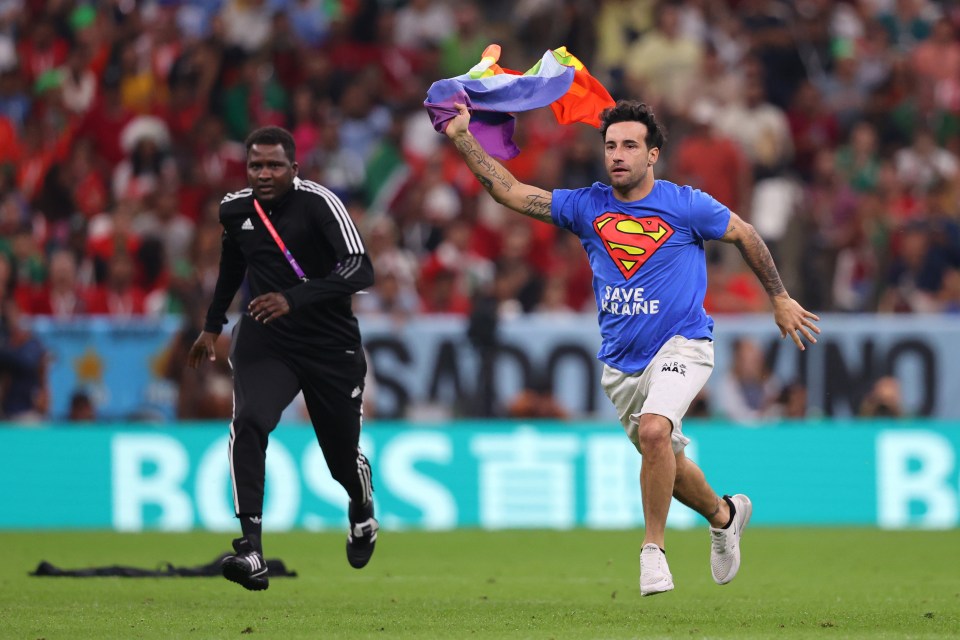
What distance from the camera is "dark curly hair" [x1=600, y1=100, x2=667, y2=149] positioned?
30.4 ft

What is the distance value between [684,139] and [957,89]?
3519mm

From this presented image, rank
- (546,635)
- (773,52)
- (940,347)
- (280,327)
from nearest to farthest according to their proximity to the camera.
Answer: (546,635) < (280,327) < (940,347) < (773,52)

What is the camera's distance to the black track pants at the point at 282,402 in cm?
944

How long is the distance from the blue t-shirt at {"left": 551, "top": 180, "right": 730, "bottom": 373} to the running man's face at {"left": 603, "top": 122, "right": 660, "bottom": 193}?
13 centimetres

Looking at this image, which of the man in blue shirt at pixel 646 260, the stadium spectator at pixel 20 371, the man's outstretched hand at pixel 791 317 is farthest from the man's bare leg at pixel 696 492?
the stadium spectator at pixel 20 371

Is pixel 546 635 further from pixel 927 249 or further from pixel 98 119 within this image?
pixel 98 119

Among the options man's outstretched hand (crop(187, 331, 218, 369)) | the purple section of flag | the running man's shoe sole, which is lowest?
the running man's shoe sole

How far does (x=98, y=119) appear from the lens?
2067 cm

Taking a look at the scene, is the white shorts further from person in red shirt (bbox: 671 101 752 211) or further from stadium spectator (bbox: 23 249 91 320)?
stadium spectator (bbox: 23 249 91 320)

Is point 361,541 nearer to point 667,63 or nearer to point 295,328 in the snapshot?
point 295,328

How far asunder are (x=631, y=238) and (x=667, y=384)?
2.62 ft

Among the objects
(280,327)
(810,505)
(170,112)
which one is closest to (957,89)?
(810,505)

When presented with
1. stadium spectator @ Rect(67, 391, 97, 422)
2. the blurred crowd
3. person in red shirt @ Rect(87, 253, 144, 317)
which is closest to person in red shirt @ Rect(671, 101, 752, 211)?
the blurred crowd

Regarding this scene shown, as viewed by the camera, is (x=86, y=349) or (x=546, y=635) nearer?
(x=546, y=635)
